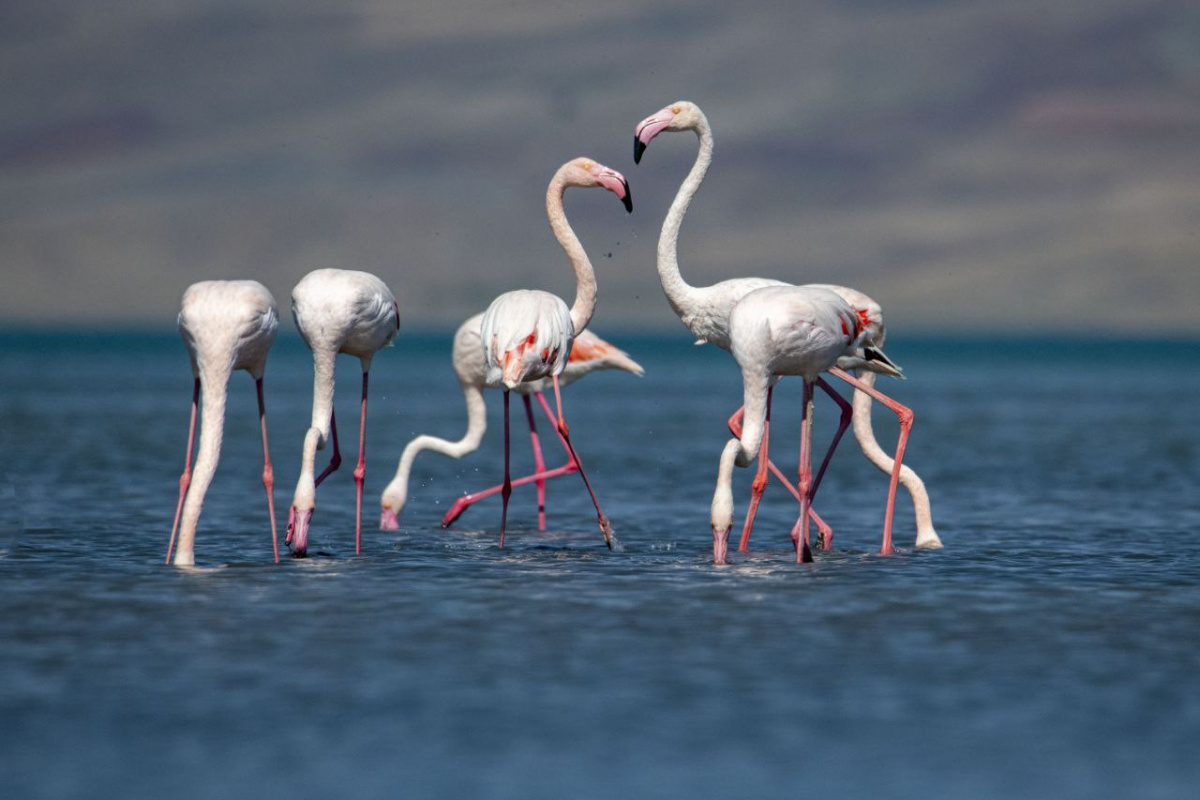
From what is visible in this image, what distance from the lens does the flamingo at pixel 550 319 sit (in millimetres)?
8828

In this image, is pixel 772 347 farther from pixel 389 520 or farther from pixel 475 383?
pixel 475 383

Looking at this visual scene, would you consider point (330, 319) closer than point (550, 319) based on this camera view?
Yes

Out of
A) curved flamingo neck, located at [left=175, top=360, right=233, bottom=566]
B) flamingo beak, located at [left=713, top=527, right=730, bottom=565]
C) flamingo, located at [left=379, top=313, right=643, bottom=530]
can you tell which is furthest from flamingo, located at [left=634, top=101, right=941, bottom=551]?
curved flamingo neck, located at [left=175, top=360, right=233, bottom=566]

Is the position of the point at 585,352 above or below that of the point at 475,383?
above

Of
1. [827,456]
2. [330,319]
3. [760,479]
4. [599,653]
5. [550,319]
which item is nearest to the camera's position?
[599,653]

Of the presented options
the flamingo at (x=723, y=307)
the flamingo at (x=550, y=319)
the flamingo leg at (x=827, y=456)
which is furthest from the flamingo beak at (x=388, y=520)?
the flamingo leg at (x=827, y=456)

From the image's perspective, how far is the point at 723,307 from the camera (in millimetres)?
9000

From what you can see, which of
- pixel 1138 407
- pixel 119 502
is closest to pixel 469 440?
pixel 119 502

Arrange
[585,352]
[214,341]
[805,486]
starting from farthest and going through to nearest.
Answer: [585,352] < [805,486] < [214,341]

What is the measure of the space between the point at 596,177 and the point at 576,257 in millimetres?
547

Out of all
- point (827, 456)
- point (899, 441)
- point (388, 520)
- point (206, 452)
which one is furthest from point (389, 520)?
point (899, 441)

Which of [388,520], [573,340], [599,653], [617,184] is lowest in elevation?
[599,653]

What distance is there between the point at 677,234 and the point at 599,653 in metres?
3.90

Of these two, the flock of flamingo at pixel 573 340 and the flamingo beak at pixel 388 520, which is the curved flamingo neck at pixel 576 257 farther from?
the flamingo beak at pixel 388 520
